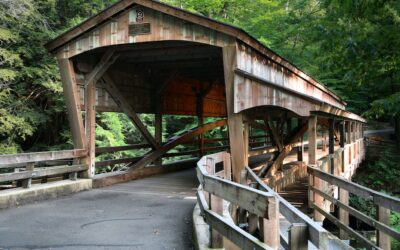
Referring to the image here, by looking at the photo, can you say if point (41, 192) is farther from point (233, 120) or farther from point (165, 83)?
point (165, 83)

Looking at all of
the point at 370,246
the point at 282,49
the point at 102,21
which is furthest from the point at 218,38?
the point at 282,49

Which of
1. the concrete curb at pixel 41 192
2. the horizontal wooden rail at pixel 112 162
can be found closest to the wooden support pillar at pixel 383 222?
the concrete curb at pixel 41 192

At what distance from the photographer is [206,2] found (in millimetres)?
18734

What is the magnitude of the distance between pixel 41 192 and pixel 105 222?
248cm

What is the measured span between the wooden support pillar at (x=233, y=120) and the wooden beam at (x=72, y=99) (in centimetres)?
394

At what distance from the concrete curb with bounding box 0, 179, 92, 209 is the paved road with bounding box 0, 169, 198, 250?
24cm

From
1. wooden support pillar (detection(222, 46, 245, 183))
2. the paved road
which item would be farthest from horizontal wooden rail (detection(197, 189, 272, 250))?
wooden support pillar (detection(222, 46, 245, 183))

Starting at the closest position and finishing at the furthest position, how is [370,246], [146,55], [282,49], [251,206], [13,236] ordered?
1. [251,206]
2. [13,236]
3. [370,246]
4. [146,55]
5. [282,49]

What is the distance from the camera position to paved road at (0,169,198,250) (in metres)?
4.92

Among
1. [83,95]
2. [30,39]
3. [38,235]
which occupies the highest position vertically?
[30,39]

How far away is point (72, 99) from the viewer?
9.39 metres

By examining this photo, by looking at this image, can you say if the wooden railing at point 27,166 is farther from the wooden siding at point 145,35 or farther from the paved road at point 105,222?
the wooden siding at point 145,35

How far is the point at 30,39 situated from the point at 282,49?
13614mm

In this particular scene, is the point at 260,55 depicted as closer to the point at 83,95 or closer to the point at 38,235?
the point at 83,95
